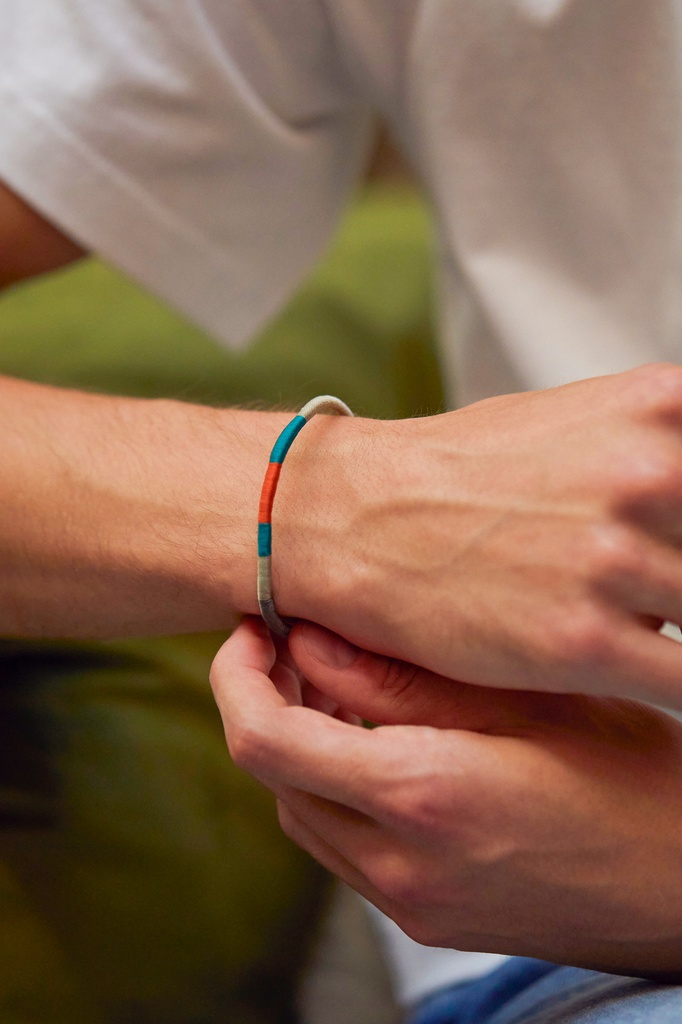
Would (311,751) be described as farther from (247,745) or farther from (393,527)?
(393,527)

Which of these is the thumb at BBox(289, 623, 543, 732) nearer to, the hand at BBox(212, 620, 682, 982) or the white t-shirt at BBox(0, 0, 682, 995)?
the hand at BBox(212, 620, 682, 982)

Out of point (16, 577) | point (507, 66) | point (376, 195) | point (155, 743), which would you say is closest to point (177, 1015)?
point (155, 743)

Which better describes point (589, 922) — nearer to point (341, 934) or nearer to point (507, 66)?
point (341, 934)

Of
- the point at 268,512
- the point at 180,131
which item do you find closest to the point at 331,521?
the point at 268,512

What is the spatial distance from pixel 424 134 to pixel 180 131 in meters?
0.22

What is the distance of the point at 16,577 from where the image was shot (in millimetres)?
577

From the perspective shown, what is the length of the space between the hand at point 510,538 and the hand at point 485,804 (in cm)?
3

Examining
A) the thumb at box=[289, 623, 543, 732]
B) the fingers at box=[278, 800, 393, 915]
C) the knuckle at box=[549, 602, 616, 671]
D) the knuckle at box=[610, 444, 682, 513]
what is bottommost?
the fingers at box=[278, 800, 393, 915]

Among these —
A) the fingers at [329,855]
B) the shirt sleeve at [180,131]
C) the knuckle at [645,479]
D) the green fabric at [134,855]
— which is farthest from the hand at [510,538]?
the shirt sleeve at [180,131]

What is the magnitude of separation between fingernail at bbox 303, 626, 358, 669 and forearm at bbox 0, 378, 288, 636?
0.15 feet

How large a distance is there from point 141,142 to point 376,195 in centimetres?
128

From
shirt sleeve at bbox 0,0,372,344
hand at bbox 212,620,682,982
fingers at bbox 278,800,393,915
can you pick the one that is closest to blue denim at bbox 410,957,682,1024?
hand at bbox 212,620,682,982

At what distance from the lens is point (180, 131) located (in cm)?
74

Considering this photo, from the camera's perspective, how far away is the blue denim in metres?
0.45
